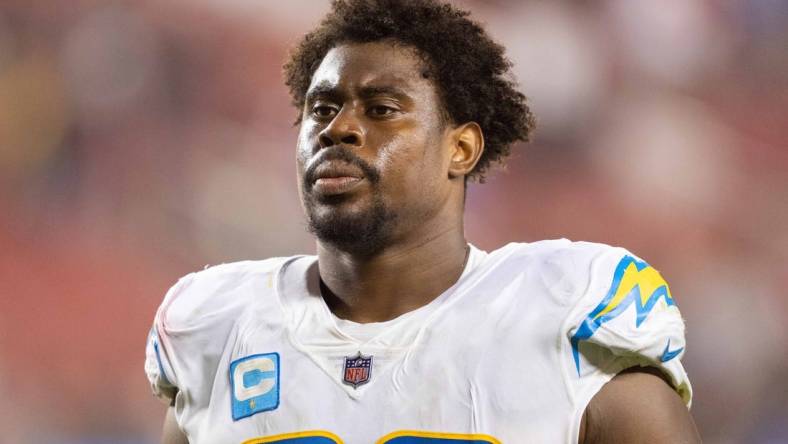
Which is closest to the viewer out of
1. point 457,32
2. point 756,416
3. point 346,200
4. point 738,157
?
point 346,200

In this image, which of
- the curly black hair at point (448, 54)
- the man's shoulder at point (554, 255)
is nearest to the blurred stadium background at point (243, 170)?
the curly black hair at point (448, 54)

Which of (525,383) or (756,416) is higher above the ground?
(525,383)

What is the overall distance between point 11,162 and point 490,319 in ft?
7.96

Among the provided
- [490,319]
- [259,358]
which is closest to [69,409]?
[259,358]

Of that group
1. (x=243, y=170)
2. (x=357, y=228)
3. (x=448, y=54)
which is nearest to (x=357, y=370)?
(x=357, y=228)

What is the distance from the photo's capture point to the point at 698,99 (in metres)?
3.69

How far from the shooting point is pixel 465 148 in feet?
6.82

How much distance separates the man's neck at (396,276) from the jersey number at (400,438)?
257 mm

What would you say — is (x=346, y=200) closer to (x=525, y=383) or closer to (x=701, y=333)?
(x=525, y=383)

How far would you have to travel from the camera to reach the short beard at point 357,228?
188cm

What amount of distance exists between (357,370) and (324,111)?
1.58 feet

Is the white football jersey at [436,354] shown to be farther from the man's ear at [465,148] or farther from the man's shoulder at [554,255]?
the man's ear at [465,148]

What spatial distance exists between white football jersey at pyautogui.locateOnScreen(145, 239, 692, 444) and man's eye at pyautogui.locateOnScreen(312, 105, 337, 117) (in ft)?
1.03

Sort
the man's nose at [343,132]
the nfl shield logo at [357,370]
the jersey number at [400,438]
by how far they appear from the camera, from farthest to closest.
Result: 1. the man's nose at [343,132]
2. the nfl shield logo at [357,370]
3. the jersey number at [400,438]
